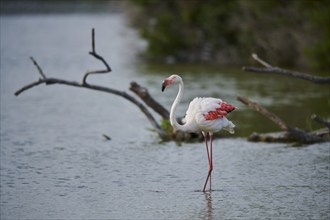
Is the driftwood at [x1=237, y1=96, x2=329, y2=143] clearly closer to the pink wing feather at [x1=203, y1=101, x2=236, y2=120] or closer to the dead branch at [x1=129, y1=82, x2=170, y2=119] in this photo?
the dead branch at [x1=129, y1=82, x2=170, y2=119]

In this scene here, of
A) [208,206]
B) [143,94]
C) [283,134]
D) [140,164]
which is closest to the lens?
[208,206]

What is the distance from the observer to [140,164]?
39.6 ft

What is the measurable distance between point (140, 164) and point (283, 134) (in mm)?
2873

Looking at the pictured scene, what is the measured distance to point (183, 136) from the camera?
14.0 m

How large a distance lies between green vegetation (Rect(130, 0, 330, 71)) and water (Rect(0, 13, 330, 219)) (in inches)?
127

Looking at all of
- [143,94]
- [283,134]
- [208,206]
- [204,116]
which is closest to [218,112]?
[204,116]

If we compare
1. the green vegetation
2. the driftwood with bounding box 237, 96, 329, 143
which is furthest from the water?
the green vegetation

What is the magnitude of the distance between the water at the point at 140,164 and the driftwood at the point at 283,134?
0.20 meters

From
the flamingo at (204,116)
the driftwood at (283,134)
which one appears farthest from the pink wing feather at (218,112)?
the driftwood at (283,134)

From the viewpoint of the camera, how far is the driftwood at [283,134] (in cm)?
1294

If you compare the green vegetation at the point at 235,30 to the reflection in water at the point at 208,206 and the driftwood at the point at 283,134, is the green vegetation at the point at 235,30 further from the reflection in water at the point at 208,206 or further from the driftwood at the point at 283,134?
the reflection in water at the point at 208,206

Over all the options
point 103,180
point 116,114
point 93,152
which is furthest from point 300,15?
point 103,180

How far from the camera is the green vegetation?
25125 mm

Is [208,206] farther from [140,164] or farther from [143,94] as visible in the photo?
[143,94]
